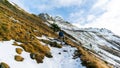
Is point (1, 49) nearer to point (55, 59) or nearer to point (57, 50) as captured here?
point (55, 59)

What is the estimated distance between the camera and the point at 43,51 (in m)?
58.2

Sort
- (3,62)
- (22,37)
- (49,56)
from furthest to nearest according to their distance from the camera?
(22,37) → (49,56) → (3,62)

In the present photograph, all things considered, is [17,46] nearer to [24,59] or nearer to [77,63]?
[24,59]

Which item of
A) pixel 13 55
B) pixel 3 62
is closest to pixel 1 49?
pixel 13 55

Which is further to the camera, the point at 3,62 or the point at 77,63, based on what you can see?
the point at 77,63

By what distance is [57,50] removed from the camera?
206 ft

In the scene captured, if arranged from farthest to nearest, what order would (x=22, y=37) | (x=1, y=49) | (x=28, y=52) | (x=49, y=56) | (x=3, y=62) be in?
(x=22, y=37) → (x=49, y=56) → (x=28, y=52) → (x=1, y=49) → (x=3, y=62)

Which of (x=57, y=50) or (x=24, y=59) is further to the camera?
(x=57, y=50)

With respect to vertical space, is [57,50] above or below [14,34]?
below

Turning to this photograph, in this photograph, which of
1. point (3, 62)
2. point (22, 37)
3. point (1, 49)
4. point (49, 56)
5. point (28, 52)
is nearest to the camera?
point (3, 62)

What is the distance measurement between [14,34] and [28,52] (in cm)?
924

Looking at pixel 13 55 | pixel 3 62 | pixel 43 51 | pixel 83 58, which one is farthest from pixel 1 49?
pixel 83 58

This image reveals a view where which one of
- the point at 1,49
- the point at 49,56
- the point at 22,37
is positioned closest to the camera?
the point at 1,49

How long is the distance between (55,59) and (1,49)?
13592 mm
